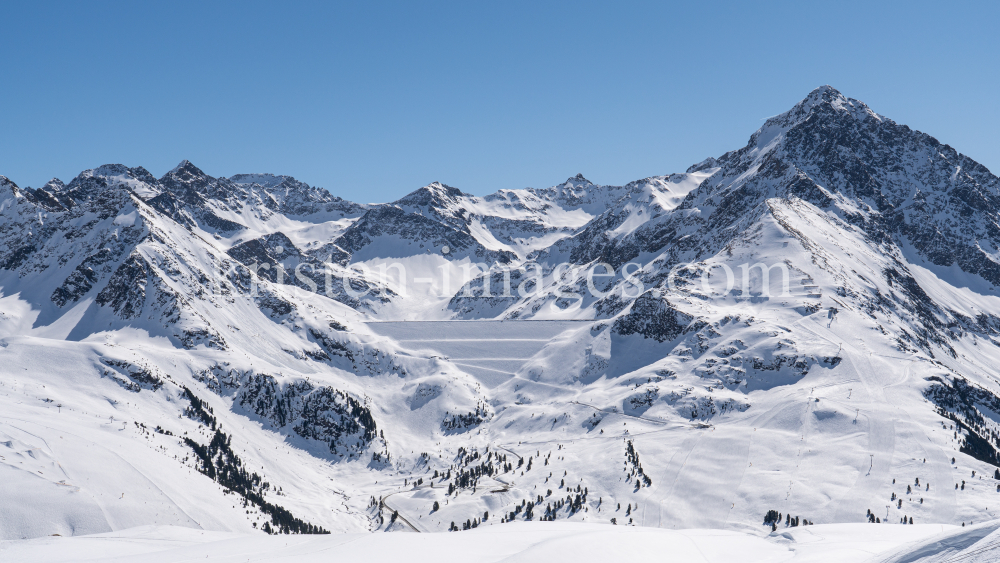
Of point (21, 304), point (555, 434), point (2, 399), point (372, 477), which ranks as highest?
point (21, 304)

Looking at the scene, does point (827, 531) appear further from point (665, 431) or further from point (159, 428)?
point (159, 428)

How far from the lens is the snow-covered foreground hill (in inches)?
1681

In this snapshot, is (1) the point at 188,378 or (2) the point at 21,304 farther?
(2) the point at 21,304

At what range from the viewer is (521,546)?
159 ft

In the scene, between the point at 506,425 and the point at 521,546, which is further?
the point at 506,425

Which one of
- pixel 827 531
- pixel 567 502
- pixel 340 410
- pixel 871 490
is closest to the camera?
pixel 827 531

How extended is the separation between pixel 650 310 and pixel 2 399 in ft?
555

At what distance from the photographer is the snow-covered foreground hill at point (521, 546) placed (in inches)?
1681

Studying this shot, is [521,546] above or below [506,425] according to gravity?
above

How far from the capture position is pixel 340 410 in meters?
172

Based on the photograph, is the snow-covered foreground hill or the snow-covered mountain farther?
the snow-covered mountain

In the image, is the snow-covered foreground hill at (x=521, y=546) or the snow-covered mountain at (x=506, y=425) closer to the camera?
the snow-covered foreground hill at (x=521, y=546)

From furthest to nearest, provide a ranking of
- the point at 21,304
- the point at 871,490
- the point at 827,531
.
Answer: the point at 21,304
the point at 871,490
the point at 827,531

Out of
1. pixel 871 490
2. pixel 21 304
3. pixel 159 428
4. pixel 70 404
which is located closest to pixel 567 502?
pixel 871 490
